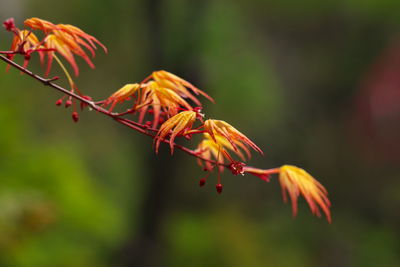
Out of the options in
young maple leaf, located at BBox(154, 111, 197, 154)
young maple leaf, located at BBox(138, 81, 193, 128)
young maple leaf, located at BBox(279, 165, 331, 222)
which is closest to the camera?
young maple leaf, located at BBox(154, 111, 197, 154)

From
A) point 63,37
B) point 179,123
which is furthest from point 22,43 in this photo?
point 179,123

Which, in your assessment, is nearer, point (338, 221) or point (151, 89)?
point (151, 89)

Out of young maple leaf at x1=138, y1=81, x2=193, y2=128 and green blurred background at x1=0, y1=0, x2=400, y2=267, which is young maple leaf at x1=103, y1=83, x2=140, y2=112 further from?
green blurred background at x1=0, y1=0, x2=400, y2=267

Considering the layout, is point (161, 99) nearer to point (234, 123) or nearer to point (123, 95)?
point (123, 95)

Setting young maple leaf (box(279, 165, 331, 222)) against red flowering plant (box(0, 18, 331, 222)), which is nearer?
red flowering plant (box(0, 18, 331, 222))

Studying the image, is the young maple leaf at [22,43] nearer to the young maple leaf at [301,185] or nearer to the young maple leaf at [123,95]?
the young maple leaf at [123,95]

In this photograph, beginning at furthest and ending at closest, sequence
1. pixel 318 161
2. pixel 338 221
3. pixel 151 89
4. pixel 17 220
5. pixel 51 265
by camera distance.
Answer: pixel 318 161, pixel 338 221, pixel 51 265, pixel 17 220, pixel 151 89

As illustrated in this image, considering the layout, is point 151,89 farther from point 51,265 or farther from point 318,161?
point 318,161

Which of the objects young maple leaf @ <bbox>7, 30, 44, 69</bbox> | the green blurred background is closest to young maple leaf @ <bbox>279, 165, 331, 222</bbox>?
young maple leaf @ <bbox>7, 30, 44, 69</bbox>

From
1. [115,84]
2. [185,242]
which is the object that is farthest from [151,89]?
[115,84]
